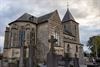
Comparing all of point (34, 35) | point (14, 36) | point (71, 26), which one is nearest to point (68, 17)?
point (71, 26)

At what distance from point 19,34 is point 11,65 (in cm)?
1701

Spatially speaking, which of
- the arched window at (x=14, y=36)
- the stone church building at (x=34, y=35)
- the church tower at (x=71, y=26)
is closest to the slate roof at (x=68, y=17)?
the church tower at (x=71, y=26)

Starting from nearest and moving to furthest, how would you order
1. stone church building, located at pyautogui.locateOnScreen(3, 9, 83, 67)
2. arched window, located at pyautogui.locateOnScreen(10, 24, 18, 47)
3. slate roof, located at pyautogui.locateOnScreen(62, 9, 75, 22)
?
stone church building, located at pyautogui.locateOnScreen(3, 9, 83, 67) → arched window, located at pyautogui.locateOnScreen(10, 24, 18, 47) → slate roof, located at pyautogui.locateOnScreen(62, 9, 75, 22)

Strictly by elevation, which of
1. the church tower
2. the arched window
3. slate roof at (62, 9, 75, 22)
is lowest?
the arched window

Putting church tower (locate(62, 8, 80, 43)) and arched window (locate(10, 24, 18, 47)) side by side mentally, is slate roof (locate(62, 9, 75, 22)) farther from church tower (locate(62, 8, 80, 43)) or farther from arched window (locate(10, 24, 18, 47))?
arched window (locate(10, 24, 18, 47))

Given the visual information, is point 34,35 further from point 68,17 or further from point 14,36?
point 68,17

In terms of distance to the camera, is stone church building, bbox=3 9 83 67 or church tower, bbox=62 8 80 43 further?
church tower, bbox=62 8 80 43

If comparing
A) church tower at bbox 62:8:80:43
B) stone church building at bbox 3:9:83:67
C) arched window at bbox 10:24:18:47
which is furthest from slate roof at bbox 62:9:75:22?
arched window at bbox 10:24:18:47

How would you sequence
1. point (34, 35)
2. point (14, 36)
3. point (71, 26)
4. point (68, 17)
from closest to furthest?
point (14, 36) → point (34, 35) → point (71, 26) → point (68, 17)

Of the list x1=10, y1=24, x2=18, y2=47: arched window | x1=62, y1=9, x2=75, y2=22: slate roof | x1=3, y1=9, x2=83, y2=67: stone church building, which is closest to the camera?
x1=3, y1=9, x2=83, y2=67: stone church building

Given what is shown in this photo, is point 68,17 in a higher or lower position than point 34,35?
higher

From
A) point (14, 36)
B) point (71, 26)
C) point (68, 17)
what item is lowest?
point (14, 36)

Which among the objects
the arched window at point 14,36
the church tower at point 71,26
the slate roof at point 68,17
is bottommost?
the arched window at point 14,36

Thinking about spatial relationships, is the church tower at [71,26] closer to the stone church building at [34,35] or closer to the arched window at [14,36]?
the stone church building at [34,35]
